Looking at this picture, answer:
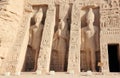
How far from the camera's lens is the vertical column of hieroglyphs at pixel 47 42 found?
8.22m

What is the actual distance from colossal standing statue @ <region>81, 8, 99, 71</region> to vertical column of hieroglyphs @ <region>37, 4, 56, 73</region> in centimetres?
145

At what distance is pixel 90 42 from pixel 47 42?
186 cm

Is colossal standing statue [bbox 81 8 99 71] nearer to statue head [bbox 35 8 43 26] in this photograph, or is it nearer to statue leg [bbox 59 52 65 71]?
statue leg [bbox 59 52 65 71]

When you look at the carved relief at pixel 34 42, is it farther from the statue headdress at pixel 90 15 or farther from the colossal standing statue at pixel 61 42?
the statue headdress at pixel 90 15

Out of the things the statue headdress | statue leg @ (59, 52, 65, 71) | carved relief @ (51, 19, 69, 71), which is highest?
the statue headdress

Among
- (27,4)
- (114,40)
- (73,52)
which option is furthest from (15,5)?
(114,40)

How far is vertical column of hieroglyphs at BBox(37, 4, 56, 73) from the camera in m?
8.22

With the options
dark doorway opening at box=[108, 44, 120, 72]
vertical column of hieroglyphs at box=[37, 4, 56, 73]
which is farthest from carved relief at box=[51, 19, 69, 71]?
dark doorway opening at box=[108, 44, 120, 72]

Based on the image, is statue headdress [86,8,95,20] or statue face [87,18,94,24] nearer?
statue face [87,18,94,24]

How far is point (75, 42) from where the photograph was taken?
8656mm

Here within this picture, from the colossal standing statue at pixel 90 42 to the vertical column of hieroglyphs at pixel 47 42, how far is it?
1453 millimetres

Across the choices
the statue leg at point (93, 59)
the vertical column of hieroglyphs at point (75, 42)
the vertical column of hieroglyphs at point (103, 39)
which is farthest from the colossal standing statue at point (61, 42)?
the vertical column of hieroglyphs at point (103, 39)

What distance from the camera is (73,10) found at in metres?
9.55

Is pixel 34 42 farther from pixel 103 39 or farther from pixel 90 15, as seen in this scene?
pixel 103 39
